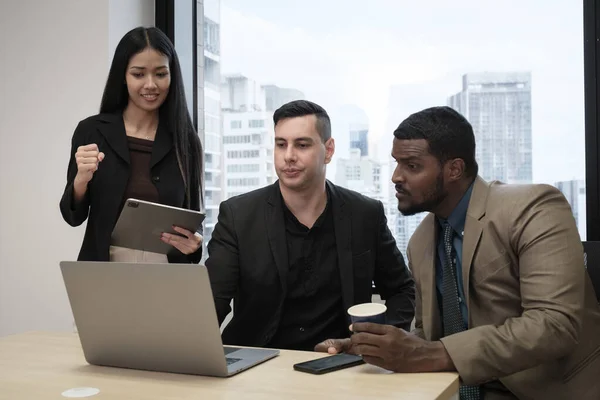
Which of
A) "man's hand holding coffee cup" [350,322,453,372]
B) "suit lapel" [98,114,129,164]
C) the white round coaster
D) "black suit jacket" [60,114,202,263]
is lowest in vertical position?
the white round coaster

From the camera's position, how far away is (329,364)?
158 centimetres

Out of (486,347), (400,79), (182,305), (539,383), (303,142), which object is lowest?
(539,383)

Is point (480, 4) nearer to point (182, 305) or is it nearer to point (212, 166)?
point (212, 166)

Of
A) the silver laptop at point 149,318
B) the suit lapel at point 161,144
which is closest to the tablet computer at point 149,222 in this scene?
the suit lapel at point 161,144

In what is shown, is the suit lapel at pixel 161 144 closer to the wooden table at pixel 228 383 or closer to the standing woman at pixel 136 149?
the standing woman at pixel 136 149

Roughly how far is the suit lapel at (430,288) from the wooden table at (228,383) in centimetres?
33

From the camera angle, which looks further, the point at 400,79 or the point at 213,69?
the point at 213,69

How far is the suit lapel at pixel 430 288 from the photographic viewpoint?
186cm

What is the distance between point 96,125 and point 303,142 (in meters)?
0.82

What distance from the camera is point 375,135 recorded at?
11.6ft

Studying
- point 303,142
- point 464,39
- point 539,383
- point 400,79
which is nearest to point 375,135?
point 400,79

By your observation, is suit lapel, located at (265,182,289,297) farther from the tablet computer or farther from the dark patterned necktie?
the dark patterned necktie

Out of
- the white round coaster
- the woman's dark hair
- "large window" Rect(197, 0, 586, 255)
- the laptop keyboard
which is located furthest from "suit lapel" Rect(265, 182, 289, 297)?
"large window" Rect(197, 0, 586, 255)

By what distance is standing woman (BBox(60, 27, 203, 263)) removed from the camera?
8.46 feet
